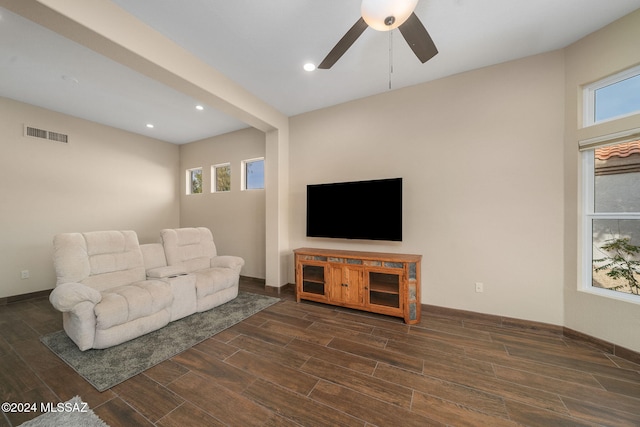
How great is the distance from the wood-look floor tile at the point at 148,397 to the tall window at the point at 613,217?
3935 mm

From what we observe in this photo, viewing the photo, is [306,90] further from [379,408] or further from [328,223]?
[379,408]

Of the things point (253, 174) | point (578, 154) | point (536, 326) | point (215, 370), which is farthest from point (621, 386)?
point (253, 174)

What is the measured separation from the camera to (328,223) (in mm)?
3598

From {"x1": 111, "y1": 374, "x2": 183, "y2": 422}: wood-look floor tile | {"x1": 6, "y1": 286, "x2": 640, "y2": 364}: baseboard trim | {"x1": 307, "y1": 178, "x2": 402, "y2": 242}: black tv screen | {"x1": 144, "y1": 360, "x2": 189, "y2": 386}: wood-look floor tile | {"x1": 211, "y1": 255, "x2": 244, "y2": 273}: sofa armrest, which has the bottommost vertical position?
{"x1": 144, "y1": 360, "x2": 189, "y2": 386}: wood-look floor tile

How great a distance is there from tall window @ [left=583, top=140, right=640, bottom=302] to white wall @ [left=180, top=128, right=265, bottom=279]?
447 cm

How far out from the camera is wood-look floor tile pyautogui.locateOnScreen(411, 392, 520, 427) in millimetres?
1461

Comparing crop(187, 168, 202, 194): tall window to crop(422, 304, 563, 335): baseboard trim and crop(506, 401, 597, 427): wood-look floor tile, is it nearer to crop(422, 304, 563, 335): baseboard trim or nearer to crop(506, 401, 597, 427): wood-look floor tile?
crop(422, 304, 563, 335): baseboard trim

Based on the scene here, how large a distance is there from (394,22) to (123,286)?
12.2ft

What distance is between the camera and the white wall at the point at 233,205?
4633 mm

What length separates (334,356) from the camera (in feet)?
7.07

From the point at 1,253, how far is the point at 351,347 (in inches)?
205

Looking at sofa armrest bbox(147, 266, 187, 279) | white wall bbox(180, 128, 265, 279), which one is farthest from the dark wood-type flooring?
white wall bbox(180, 128, 265, 279)

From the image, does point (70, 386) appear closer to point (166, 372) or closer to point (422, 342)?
point (166, 372)

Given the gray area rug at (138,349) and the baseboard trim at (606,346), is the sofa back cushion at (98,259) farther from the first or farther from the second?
the baseboard trim at (606,346)
